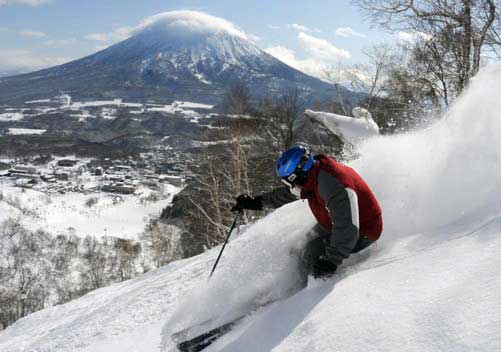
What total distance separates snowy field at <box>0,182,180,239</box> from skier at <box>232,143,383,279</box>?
180ft

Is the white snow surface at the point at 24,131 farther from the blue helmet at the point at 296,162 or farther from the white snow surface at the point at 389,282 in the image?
the blue helmet at the point at 296,162

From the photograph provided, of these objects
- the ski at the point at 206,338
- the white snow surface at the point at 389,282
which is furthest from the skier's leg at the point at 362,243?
the ski at the point at 206,338

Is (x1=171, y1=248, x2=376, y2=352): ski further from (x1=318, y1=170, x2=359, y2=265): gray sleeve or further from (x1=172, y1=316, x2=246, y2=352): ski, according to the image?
(x1=318, y1=170, x2=359, y2=265): gray sleeve

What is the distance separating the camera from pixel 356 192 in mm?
3012

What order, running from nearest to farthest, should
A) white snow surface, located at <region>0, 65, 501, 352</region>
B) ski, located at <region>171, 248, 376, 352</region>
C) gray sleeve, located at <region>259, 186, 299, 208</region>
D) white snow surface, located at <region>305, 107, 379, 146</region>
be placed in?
white snow surface, located at <region>0, 65, 501, 352</region> < ski, located at <region>171, 248, 376, 352</region> < gray sleeve, located at <region>259, 186, 299, 208</region> < white snow surface, located at <region>305, 107, 379, 146</region>

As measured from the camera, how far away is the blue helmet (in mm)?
3000

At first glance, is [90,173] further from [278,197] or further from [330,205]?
[330,205]

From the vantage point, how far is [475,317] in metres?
1.77

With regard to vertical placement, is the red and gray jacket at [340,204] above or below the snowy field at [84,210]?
above

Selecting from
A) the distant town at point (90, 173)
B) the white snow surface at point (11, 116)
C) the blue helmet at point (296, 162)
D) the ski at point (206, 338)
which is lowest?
the distant town at point (90, 173)

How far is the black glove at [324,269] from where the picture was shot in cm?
292

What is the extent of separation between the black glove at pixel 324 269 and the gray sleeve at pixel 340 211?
11 cm

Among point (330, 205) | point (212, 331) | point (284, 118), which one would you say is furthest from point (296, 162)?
point (284, 118)

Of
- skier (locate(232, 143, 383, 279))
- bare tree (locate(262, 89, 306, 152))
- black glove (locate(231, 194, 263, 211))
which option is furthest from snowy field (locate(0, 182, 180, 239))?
skier (locate(232, 143, 383, 279))
